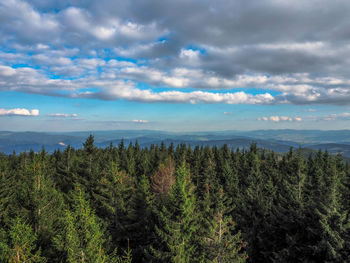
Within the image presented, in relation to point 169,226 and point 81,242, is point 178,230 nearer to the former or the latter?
point 169,226

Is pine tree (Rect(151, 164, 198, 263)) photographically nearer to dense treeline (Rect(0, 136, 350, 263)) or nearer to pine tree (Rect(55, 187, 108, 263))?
dense treeline (Rect(0, 136, 350, 263))

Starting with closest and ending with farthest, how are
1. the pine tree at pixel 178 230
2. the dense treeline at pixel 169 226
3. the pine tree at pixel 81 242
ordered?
the pine tree at pixel 81 242, the dense treeline at pixel 169 226, the pine tree at pixel 178 230

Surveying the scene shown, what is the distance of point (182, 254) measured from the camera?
53.4 ft

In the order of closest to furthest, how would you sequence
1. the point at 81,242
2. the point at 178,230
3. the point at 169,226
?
the point at 81,242 → the point at 178,230 → the point at 169,226

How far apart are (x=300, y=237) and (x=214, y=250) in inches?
446

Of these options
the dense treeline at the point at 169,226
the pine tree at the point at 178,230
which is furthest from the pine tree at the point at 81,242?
the pine tree at the point at 178,230

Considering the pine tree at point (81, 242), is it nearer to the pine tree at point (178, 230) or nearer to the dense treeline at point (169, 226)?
the dense treeline at point (169, 226)

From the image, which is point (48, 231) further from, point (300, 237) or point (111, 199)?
point (300, 237)

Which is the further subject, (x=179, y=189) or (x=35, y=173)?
(x=35, y=173)

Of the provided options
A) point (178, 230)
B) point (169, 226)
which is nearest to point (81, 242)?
point (169, 226)

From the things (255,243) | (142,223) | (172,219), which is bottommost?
(255,243)

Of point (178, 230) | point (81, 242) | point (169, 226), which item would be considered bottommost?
point (178, 230)

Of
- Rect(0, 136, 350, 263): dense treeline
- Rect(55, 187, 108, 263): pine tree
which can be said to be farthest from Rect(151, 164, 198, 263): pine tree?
Rect(55, 187, 108, 263): pine tree

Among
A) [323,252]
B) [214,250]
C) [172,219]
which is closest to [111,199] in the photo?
[172,219]
